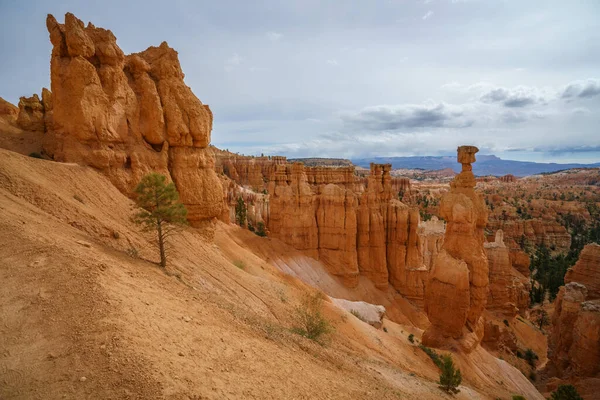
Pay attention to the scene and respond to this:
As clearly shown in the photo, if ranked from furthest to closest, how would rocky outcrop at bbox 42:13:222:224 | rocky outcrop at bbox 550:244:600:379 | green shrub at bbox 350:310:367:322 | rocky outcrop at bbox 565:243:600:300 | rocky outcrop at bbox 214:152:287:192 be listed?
rocky outcrop at bbox 214:152:287:192, rocky outcrop at bbox 565:243:600:300, green shrub at bbox 350:310:367:322, rocky outcrop at bbox 550:244:600:379, rocky outcrop at bbox 42:13:222:224

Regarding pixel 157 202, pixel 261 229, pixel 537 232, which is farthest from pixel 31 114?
pixel 537 232

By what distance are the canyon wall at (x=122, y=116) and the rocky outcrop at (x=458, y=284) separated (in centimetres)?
1609

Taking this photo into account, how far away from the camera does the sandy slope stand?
6125 millimetres

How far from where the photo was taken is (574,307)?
2542 centimetres

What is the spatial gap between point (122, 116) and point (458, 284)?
23.2m

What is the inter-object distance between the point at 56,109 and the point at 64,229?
29.9 feet

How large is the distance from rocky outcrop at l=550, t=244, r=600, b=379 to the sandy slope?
36.6ft

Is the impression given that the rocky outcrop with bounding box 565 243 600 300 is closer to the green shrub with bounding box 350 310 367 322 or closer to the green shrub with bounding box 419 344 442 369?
the green shrub with bounding box 419 344 442 369

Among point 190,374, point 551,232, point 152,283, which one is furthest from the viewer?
point 551,232

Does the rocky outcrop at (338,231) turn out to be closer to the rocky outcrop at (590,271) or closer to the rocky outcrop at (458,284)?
the rocky outcrop at (458,284)

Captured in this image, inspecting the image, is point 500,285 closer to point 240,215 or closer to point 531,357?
point 531,357

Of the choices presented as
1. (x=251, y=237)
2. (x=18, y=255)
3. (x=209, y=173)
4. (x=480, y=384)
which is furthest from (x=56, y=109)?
(x=480, y=384)

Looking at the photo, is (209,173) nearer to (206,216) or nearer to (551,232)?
(206,216)

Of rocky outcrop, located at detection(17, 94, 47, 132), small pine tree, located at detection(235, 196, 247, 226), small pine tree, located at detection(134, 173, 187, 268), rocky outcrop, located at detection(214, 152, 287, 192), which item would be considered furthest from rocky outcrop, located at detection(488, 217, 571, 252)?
rocky outcrop, located at detection(17, 94, 47, 132)
